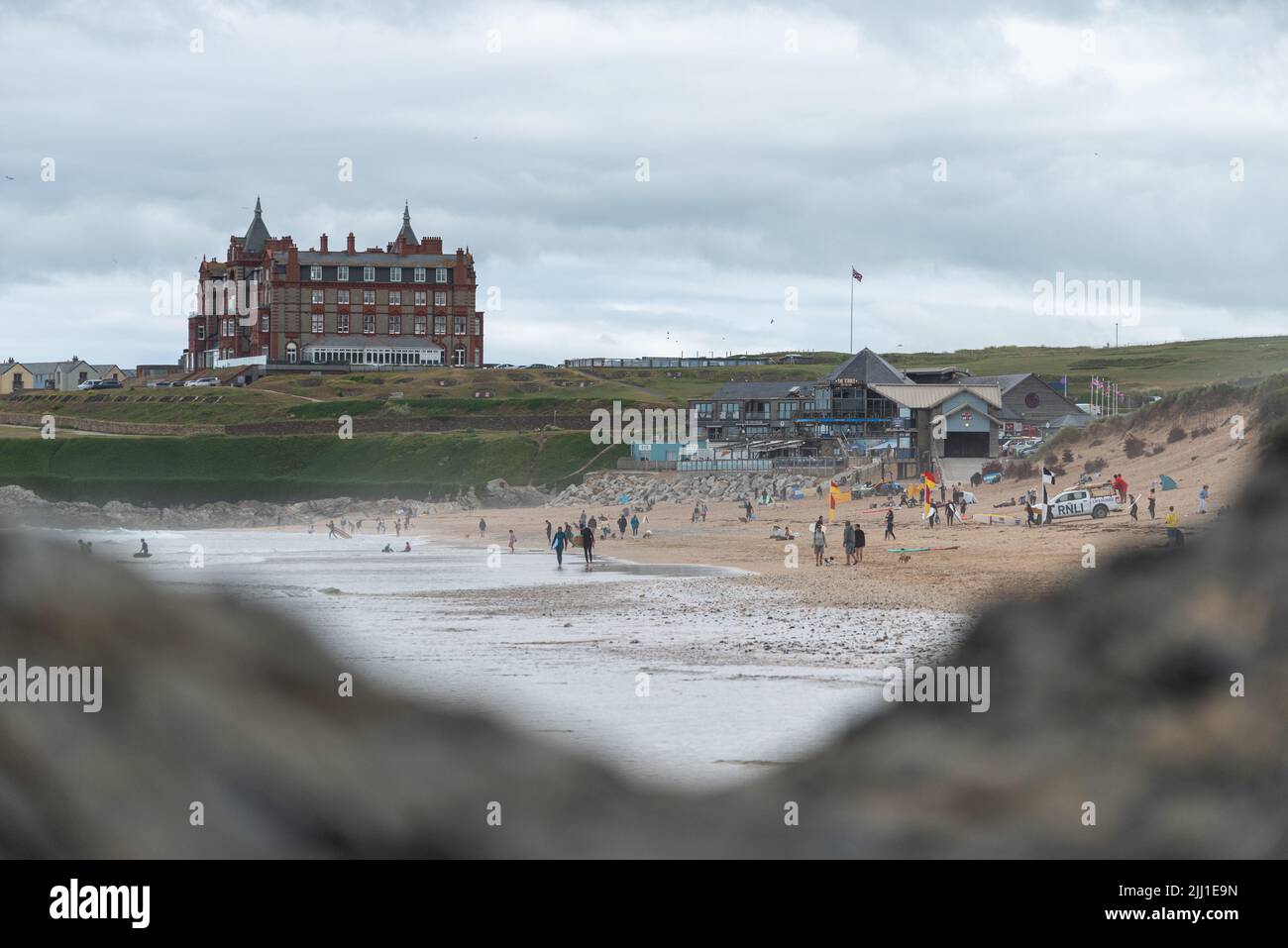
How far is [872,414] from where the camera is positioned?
10625cm

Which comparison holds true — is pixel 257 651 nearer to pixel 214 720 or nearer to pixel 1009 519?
pixel 214 720

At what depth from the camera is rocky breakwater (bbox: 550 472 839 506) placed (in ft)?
293

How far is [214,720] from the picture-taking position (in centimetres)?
93

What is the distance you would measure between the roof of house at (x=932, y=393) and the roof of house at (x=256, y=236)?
307 ft

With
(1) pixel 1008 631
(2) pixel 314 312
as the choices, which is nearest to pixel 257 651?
(1) pixel 1008 631

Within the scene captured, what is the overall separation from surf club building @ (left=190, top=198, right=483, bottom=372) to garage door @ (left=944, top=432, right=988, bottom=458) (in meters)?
74.4

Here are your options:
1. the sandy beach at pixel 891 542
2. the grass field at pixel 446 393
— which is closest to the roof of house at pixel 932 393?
the grass field at pixel 446 393

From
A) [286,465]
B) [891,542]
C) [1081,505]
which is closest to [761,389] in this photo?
[286,465]

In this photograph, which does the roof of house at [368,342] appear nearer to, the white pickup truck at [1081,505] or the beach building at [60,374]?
the beach building at [60,374]

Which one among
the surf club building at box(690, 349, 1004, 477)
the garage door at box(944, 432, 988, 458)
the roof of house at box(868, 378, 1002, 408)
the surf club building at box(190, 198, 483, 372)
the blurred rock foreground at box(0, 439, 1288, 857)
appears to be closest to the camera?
the blurred rock foreground at box(0, 439, 1288, 857)

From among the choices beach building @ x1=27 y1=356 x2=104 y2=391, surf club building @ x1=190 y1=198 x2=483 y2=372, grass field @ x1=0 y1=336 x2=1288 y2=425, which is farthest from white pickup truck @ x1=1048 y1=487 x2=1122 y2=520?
beach building @ x1=27 y1=356 x2=104 y2=391

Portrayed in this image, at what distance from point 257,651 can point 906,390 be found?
10314 cm

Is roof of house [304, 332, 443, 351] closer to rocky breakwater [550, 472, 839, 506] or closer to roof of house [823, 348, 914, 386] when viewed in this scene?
rocky breakwater [550, 472, 839, 506]
